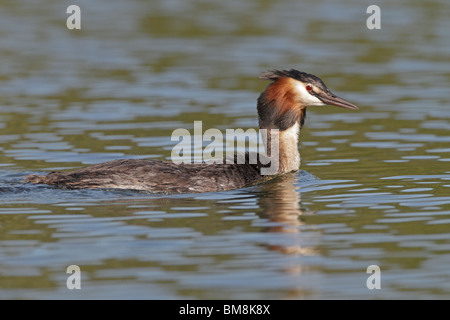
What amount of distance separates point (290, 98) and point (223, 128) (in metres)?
3.53

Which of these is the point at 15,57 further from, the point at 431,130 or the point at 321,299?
the point at 321,299

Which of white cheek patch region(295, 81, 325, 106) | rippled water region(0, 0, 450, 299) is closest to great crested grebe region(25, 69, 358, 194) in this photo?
white cheek patch region(295, 81, 325, 106)

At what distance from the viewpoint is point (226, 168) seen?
13.5 metres

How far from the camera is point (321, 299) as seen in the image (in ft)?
27.8

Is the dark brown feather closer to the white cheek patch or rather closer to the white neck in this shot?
the white neck

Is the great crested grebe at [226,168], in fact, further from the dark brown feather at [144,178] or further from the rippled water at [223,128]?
the rippled water at [223,128]

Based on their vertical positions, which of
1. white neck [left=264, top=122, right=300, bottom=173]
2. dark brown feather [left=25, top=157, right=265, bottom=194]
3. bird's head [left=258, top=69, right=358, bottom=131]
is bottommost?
dark brown feather [left=25, top=157, right=265, bottom=194]

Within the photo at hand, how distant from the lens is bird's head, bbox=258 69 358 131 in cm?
1409

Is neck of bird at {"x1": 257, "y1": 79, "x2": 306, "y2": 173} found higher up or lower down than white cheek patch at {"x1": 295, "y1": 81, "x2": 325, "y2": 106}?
lower down

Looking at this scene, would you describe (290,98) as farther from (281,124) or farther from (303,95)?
(281,124)

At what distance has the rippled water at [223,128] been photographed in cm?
927

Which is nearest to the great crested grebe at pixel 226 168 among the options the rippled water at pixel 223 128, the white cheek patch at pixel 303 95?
the white cheek patch at pixel 303 95

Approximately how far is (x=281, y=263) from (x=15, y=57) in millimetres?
16902

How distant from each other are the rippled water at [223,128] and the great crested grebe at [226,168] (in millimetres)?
253
